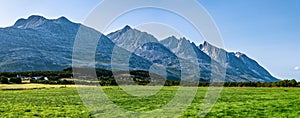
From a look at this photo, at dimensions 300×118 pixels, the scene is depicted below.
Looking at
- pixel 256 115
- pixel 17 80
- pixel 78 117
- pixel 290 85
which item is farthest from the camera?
pixel 17 80

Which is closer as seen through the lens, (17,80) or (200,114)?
(200,114)

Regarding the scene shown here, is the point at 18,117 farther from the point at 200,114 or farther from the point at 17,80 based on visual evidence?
the point at 17,80

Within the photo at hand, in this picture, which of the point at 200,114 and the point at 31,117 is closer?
the point at 31,117

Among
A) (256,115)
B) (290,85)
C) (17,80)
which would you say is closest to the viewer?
(256,115)

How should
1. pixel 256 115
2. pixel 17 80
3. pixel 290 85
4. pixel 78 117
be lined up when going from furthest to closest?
pixel 17 80 < pixel 290 85 < pixel 256 115 < pixel 78 117

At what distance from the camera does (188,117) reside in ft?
115

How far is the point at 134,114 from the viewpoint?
124 ft

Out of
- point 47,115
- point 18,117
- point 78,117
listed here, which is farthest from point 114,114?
point 18,117

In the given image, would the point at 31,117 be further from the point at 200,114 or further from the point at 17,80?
the point at 17,80

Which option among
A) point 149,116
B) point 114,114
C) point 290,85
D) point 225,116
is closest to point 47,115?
point 114,114

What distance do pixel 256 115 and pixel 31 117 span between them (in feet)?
72.0

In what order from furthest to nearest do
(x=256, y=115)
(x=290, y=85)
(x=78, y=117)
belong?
1. (x=290, y=85)
2. (x=256, y=115)
3. (x=78, y=117)

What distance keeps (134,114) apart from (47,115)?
340 inches

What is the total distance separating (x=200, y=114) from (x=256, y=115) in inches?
219
